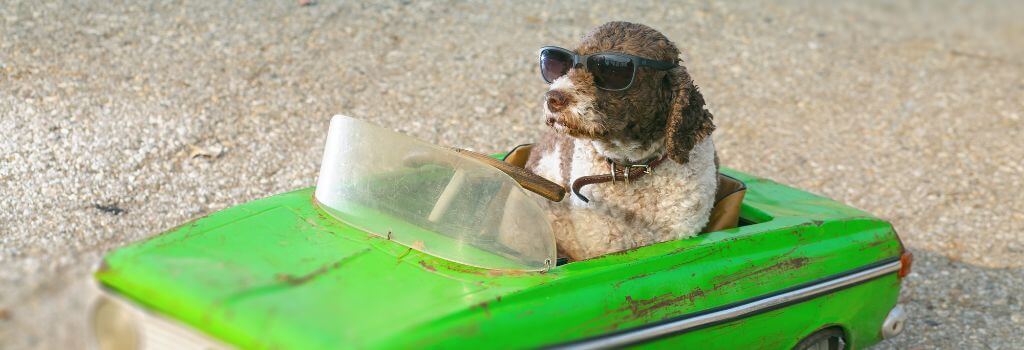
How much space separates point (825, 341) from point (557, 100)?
56.0 inches

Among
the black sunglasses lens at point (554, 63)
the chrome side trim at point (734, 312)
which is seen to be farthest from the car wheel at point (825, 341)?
the black sunglasses lens at point (554, 63)

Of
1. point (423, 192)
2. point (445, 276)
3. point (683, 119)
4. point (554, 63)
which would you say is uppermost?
point (554, 63)

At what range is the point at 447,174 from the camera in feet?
10.3

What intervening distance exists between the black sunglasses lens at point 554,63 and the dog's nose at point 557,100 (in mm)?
134

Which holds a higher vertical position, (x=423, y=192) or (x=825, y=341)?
(x=423, y=192)

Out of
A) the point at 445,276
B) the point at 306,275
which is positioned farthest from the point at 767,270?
the point at 306,275

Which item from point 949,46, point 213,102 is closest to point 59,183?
point 213,102

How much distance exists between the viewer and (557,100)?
3311 millimetres

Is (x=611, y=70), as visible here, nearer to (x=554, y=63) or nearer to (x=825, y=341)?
(x=554, y=63)

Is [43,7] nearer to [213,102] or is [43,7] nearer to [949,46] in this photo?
[213,102]

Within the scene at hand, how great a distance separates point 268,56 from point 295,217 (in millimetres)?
4178

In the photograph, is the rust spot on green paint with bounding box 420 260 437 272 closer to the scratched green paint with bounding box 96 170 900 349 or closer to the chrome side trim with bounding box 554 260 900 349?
the scratched green paint with bounding box 96 170 900 349

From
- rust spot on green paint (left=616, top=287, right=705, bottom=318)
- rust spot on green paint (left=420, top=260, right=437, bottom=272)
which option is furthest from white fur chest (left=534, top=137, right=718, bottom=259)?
rust spot on green paint (left=420, top=260, right=437, bottom=272)

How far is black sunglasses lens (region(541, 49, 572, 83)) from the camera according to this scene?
3406 mm
